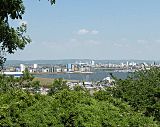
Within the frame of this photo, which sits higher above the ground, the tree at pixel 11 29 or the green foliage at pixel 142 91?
the tree at pixel 11 29

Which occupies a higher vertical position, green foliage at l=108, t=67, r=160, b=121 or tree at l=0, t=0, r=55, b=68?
tree at l=0, t=0, r=55, b=68

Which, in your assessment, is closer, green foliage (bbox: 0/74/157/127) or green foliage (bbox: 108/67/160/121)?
green foliage (bbox: 0/74/157/127)

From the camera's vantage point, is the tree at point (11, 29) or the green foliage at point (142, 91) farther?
the green foliage at point (142, 91)

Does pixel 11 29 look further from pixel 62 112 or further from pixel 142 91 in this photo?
pixel 142 91

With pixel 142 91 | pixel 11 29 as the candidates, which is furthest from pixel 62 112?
pixel 142 91

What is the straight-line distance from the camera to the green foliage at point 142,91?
13836mm

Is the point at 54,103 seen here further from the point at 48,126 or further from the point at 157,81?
the point at 157,81

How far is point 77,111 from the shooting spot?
29.7ft

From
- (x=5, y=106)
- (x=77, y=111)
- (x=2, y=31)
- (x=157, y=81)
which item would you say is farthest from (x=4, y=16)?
(x=157, y=81)

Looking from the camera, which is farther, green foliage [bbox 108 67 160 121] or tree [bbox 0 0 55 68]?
green foliage [bbox 108 67 160 121]

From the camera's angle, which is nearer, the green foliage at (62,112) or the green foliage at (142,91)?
the green foliage at (62,112)

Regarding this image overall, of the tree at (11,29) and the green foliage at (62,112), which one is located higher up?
the tree at (11,29)

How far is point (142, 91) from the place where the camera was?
50.5 ft

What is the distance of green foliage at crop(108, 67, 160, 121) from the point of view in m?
13.8
